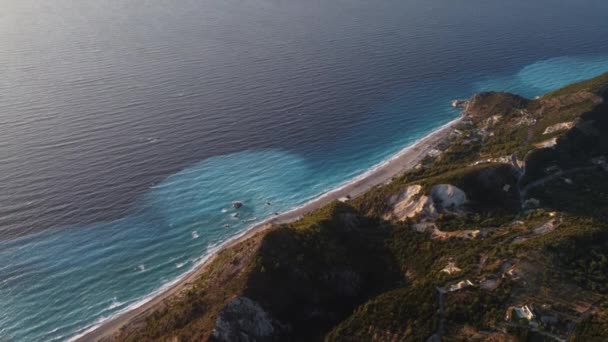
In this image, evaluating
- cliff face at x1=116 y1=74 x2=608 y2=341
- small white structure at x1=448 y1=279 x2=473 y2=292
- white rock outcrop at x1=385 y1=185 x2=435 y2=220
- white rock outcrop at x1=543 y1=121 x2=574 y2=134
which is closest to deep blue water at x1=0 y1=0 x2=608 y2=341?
cliff face at x1=116 y1=74 x2=608 y2=341

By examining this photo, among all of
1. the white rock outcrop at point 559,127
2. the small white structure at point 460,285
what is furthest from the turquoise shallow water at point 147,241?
the small white structure at point 460,285

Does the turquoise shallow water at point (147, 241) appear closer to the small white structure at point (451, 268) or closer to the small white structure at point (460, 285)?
the small white structure at point (451, 268)

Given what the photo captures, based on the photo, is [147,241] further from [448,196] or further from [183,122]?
[448,196]

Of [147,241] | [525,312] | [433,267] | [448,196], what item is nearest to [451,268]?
[433,267]

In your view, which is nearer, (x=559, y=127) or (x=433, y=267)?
(x=433, y=267)

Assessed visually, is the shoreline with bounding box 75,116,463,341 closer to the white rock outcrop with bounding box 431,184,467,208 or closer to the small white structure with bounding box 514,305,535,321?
the white rock outcrop with bounding box 431,184,467,208

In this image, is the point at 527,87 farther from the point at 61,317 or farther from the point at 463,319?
the point at 61,317
